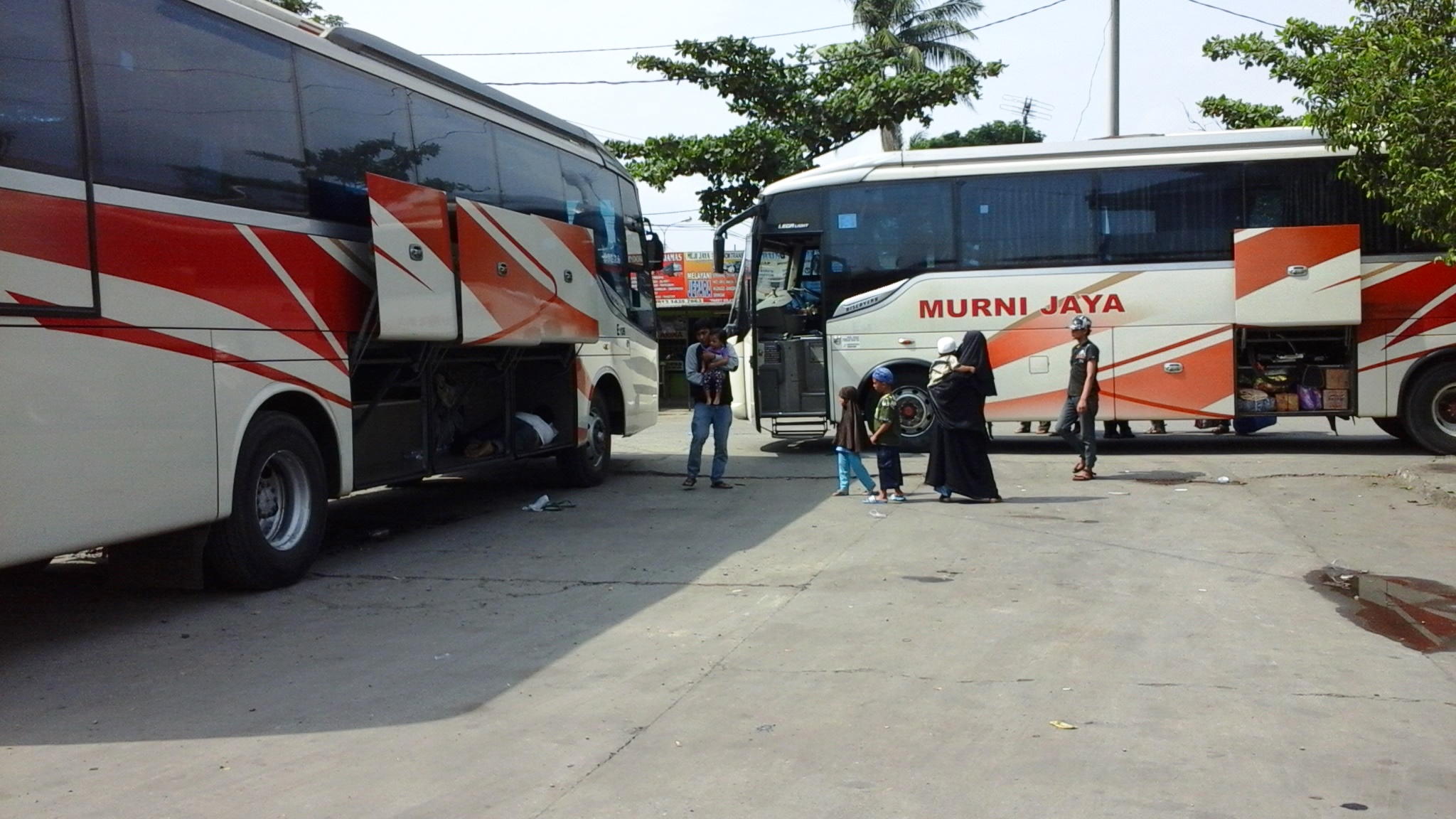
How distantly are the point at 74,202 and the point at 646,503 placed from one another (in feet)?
22.1

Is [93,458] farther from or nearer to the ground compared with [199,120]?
nearer to the ground

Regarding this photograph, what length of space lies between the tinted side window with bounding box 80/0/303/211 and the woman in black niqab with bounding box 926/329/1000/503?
596 cm

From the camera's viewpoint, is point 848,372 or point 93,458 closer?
point 93,458

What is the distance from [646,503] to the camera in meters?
12.1

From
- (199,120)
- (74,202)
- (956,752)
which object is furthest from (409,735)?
(199,120)

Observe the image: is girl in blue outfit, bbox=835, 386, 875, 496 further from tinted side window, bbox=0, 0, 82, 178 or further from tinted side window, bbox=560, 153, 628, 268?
tinted side window, bbox=0, 0, 82, 178

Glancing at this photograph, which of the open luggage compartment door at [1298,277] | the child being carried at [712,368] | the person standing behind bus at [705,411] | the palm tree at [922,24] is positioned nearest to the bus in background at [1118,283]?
the open luggage compartment door at [1298,277]

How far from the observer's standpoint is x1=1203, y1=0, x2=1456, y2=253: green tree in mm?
11781

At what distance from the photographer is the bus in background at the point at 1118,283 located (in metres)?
14.7

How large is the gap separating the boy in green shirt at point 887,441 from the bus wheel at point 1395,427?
709 centimetres

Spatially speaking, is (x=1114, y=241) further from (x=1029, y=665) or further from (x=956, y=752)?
(x=956, y=752)

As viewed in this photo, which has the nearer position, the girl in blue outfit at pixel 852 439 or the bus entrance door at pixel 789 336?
the girl in blue outfit at pixel 852 439

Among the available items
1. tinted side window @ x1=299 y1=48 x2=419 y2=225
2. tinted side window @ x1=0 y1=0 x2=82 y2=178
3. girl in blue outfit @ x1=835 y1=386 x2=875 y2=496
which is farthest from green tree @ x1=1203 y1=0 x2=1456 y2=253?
tinted side window @ x1=0 y1=0 x2=82 y2=178

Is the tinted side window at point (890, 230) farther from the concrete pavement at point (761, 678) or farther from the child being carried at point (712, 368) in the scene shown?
the concrete pavement at point (761, 678)
